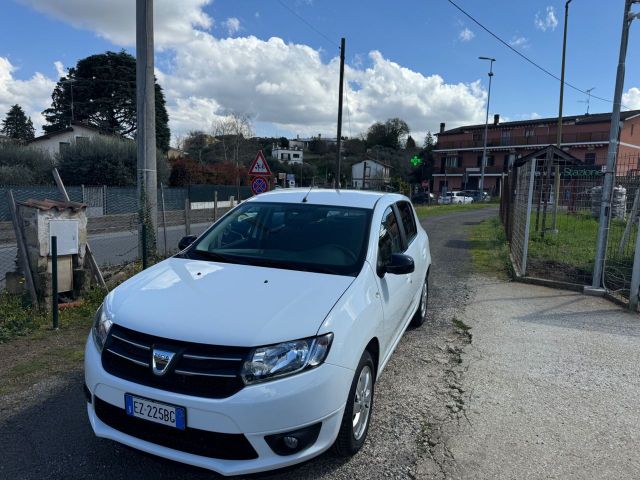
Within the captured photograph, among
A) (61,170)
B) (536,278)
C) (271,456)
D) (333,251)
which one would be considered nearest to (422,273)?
(333,251)

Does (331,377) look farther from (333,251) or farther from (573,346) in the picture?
(573,346)

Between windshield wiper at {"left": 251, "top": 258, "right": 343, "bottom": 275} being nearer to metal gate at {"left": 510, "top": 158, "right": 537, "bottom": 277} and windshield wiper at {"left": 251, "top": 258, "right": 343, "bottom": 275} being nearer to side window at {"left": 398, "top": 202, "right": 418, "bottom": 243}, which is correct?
side window at {"left": 398, "top": 202, "right": 418, "bottom": 243}

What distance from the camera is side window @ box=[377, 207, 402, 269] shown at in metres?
3.81

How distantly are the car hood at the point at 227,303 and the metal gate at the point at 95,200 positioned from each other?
20687 mm

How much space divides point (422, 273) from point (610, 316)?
123 inches

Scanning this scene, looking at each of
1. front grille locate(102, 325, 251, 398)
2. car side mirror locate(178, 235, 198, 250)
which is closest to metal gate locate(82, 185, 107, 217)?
car side mirror locate(178, 235, 198, 250)

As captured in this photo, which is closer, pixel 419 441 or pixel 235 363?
pixel 235 363

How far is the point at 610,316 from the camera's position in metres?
6.45

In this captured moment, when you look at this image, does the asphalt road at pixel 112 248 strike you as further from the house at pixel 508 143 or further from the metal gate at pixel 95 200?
the house at pixel 508 143

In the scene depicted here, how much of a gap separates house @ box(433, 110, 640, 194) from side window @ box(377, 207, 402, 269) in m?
52.2

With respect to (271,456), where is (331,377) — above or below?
above

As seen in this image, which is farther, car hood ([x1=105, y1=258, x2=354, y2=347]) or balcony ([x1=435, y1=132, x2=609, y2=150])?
balcony ([x1=435, y1=132, x2=609, y2=150])

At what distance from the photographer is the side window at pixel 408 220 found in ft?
16.8

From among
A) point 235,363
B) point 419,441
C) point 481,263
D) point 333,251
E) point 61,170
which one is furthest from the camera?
point 61,170
